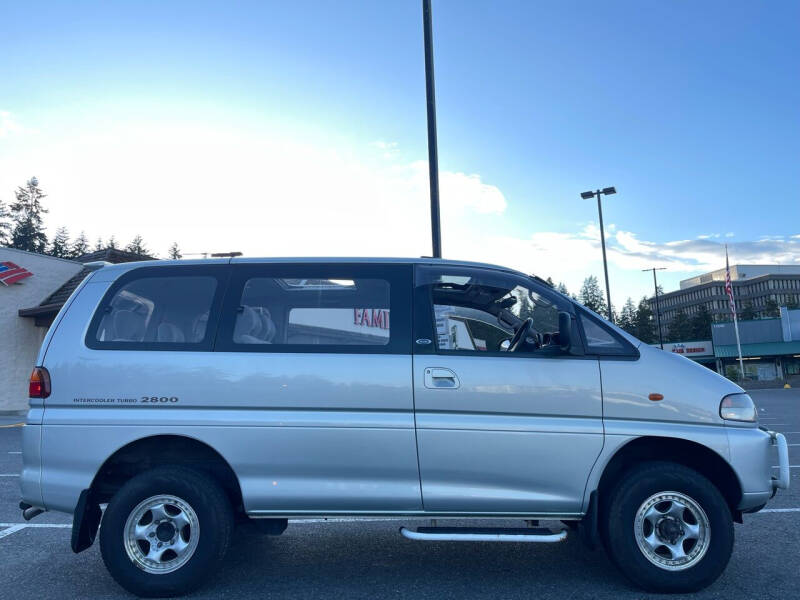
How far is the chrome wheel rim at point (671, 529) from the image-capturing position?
3.97m

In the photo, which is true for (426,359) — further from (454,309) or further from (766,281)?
(766,281)

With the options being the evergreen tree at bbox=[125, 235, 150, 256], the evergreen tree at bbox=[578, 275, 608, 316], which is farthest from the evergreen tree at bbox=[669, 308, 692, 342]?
the evergreen tree at bbox=[125, 235, 150, 256]

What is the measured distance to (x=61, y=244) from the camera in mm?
94750

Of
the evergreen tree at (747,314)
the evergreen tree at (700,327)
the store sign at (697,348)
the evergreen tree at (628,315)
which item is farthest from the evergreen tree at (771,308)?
the store sign at (697,348)

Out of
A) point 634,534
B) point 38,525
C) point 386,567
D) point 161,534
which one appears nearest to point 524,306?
point 634,534

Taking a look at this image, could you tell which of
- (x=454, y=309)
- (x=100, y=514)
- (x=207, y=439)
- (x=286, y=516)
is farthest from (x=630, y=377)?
(x=100, y=514)

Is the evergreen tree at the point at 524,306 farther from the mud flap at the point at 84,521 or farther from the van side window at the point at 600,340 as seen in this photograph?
the mud flap at the point at 84,521

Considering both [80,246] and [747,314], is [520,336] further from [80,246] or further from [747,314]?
[747,314]

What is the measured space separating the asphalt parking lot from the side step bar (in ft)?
1.25

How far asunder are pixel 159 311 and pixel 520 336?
2496 mm

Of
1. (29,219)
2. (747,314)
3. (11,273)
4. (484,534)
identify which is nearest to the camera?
(484,534)

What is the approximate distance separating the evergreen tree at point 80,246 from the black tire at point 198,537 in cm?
10157

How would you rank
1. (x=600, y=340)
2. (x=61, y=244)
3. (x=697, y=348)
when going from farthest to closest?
(x=61, y=244) < (x=697, y=348) < (x=600, y=340)

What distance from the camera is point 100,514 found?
4293 mm
